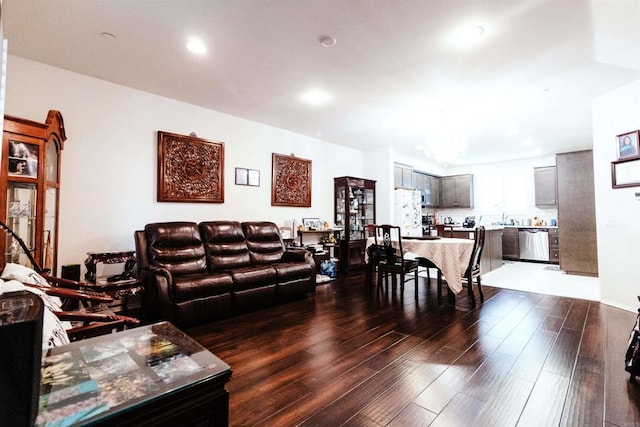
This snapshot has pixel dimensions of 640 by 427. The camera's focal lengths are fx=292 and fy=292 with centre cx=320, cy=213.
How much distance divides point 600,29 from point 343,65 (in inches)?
87.7

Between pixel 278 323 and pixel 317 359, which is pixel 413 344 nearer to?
pixel 317 359

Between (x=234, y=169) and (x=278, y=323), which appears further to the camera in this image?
(x=234, y=169)

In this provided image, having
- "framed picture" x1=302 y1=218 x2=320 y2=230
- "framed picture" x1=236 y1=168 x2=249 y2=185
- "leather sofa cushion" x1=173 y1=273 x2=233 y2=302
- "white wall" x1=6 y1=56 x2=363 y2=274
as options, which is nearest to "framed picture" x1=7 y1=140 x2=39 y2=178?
"white wall" x1=6 y1=56 x2=363 y2=274

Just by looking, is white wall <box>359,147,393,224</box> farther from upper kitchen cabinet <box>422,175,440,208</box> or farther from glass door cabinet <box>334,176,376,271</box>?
upper kitchen cabinet <box>422,175,440,208</box>

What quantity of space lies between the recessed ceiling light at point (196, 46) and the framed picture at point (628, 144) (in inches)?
191

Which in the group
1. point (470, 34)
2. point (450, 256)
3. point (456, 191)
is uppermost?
point (470, 34)

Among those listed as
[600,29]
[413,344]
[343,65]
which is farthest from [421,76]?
[413,344]

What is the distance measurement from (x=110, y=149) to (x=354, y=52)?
10.0ft

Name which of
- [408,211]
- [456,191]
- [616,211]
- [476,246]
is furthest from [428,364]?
[456,191]

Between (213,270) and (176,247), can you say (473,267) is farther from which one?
(176,247)

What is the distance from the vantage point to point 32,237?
253 centimetres

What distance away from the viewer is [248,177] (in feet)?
15.8

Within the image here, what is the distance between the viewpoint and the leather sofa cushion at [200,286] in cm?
297

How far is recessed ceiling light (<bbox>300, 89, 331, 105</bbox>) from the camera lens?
3.79 metres
